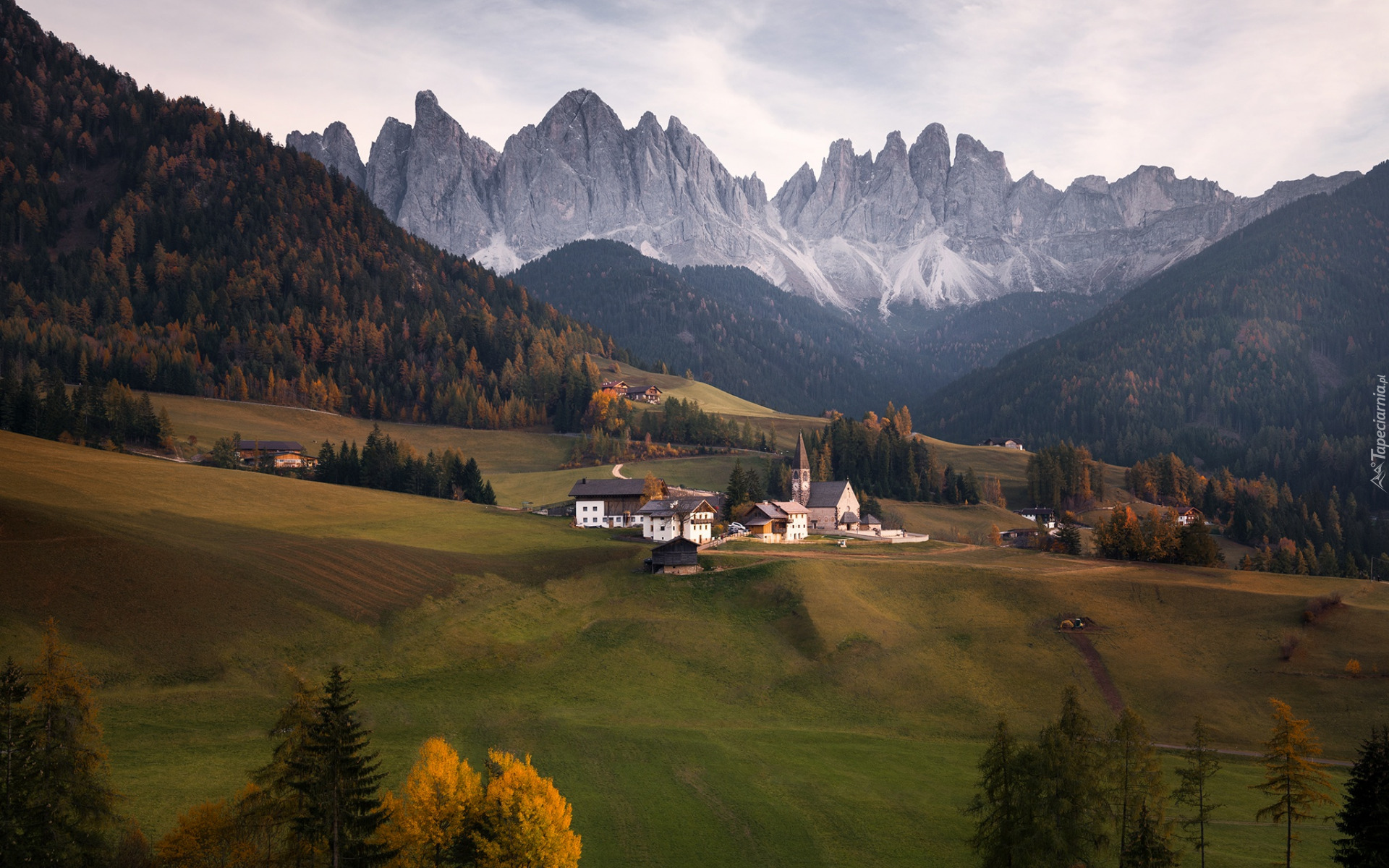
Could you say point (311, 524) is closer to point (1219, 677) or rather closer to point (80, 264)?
point (1219, 677)

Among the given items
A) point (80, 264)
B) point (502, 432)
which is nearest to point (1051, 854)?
point (502, 432)

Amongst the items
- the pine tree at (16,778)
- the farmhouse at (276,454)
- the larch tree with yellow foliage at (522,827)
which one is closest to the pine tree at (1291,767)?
the larch tree with yellow foliage at (522,827)

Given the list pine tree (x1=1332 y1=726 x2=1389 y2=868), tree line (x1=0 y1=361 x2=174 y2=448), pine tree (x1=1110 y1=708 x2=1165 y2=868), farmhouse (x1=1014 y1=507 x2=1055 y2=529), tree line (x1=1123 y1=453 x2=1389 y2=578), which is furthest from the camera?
farmhouse (x1=1014 y1=507 x2=1055 y2=529)

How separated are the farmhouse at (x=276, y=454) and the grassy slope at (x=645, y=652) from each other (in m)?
36.0

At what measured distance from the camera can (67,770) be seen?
30.6 m

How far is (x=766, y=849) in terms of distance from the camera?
4181 centimetres

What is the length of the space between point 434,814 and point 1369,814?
34178 mm

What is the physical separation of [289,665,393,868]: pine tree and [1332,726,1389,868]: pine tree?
3513 centimetres

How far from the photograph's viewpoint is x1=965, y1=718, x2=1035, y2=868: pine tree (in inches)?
1447

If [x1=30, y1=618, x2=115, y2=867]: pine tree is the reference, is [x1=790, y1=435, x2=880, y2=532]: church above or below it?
above

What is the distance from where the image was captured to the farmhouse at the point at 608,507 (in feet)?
354

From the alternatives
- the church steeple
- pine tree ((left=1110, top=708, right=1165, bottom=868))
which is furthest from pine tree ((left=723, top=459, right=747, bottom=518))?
pine tree ((left=1110, top=708, right=1165, bottom=868))

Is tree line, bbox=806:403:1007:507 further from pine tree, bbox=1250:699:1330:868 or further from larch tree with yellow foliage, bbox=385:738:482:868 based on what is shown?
larch tree with yellow foliage, bbox=385:738:482:868

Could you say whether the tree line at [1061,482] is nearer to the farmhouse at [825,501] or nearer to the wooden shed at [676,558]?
the farmhouse at [825,501]
